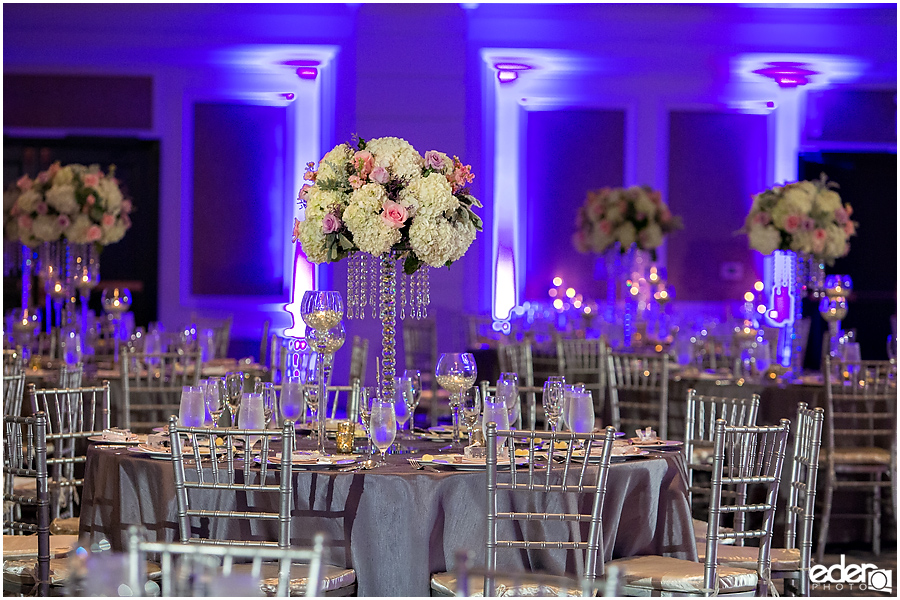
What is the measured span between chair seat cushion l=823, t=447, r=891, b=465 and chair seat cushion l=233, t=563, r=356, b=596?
10.2ft

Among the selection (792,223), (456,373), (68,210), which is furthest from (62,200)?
(792,223)

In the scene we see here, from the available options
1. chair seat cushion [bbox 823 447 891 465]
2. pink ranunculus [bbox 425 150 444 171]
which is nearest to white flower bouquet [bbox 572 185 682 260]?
chair seat cushion [bbox 823 447 891 465]

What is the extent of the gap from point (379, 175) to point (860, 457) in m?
3.07

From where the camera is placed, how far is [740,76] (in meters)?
9.68

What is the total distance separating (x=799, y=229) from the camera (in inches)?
247

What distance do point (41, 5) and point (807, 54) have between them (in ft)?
21.7

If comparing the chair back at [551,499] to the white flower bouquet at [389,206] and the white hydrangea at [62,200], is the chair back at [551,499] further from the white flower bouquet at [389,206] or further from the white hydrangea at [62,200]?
the white hydrangea at [62,200]

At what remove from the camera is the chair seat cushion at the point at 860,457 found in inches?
207

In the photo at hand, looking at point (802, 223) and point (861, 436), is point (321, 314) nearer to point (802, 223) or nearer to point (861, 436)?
point (861, 436)

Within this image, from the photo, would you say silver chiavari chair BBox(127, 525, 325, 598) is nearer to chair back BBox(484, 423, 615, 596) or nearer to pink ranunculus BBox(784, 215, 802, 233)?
chair back BBox(484, 423, 615, 596)

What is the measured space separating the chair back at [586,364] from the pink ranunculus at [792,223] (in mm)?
1255

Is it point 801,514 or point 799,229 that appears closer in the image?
point 801,514

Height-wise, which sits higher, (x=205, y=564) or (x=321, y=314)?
(x=321, y=314)

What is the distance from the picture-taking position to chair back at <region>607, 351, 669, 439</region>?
5504 mm
